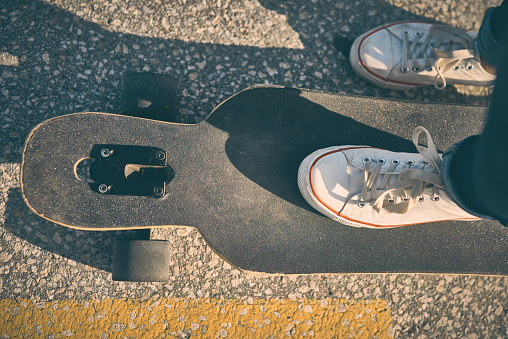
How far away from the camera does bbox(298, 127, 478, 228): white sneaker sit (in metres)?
1.57

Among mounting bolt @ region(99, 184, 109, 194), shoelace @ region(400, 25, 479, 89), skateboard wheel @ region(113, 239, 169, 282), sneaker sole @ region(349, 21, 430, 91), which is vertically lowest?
skateboard wheel @ region(113, 239, 169, 282)

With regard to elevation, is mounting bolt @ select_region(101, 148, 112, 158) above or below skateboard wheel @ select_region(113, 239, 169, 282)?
above

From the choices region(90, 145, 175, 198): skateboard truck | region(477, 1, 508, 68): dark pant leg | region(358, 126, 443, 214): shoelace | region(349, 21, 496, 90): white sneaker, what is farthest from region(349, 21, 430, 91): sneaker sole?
region(90, 145, 175, 198): skateboard truck

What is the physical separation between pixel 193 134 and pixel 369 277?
51.9 inches

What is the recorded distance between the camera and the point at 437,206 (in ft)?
5.28

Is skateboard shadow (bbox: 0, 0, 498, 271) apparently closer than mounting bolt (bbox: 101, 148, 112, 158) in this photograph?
No

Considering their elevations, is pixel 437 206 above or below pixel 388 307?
above

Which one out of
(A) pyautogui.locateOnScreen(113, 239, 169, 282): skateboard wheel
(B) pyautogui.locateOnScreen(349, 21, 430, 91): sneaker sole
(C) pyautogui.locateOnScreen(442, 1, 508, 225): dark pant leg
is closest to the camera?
(C) pyautogui.locateOnScreen(442, 1, 508, 225): dark pant leg

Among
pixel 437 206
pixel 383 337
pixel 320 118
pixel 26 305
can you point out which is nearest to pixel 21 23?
pixel 26 305

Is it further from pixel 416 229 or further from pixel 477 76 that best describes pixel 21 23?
pixel 477 76

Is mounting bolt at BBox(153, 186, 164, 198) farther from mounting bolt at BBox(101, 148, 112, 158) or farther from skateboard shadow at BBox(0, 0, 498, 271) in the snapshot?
skateboard shadow at BBox(0, 0, 498, 271)

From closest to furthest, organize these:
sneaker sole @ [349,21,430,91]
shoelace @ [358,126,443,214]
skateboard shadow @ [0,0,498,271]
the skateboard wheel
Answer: shoelace @ [358,126,443,214] < the skateboard wheel < skateboard shadow @ [0,0,498,271] < sneaker sole @ [349,21,430,91]

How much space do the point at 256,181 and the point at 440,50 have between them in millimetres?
1245

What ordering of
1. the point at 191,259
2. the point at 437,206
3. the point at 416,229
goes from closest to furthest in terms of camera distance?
1. the point at 437,206
2. the point at 416,229
3. the point at 191,259
